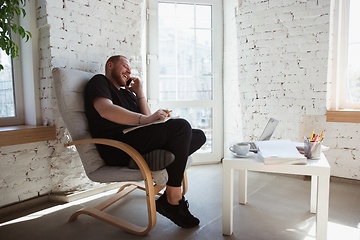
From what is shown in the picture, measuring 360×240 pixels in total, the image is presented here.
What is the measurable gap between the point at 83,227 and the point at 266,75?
2252 millimetres

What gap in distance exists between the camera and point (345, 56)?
2.63 metres

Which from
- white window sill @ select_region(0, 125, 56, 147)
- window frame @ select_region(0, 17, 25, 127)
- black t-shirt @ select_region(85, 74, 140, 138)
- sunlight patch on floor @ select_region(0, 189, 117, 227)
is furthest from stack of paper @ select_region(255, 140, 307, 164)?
window frame @ select_region(0, 17, 25, 127)

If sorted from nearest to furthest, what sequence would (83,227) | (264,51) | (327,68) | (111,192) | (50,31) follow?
(83,227) → (50,31) → (111,192) → (327,68) → (264,51)

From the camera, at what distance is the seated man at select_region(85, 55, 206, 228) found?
161 centimetres

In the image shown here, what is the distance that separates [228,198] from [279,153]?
15.3 inches

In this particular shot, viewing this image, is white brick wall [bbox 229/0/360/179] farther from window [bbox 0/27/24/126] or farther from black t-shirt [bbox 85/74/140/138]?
window [bbox 0/27/24/126]

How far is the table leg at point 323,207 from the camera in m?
1.35

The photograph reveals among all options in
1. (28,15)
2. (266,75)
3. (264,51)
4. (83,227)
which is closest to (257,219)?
(83,227)

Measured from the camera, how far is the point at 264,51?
2840mm

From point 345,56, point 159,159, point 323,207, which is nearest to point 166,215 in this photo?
point 159,159

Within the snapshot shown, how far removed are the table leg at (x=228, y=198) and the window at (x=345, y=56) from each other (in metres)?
1.56

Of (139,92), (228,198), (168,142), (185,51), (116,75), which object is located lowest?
(228,198)

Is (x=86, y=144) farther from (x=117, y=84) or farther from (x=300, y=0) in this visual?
(x=300, y=0)

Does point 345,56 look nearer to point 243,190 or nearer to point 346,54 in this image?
→ point 346,54
